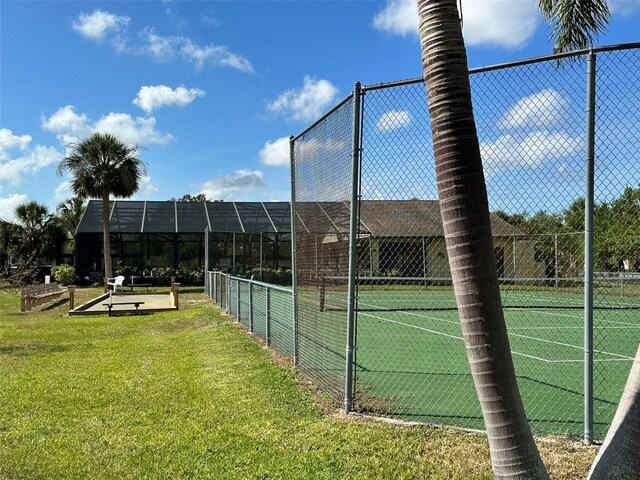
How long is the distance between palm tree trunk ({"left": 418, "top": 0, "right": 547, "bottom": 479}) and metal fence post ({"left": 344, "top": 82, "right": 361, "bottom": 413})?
2583 mm

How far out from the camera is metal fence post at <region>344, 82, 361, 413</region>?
5.63 m

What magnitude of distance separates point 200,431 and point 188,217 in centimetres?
3220

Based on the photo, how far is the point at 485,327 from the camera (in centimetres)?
289

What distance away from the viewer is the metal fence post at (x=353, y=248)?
5.63m

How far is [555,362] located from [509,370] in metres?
6.82

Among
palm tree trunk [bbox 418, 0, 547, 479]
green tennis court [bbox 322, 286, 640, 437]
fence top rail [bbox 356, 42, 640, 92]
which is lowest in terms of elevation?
green tennis court [bbox 322, 286, 640, 437]

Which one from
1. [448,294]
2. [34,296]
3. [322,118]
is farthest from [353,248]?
[448,294]

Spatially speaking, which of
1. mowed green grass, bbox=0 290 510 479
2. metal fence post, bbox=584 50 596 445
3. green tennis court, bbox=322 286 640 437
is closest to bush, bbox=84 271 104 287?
green tennis court, bbox=322 286 640 437

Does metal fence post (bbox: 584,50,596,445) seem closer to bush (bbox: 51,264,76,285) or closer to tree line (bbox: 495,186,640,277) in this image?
tree line (bbox: 495,186,640,277)

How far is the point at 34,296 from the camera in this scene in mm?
19172

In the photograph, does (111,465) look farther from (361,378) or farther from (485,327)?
(361,378)

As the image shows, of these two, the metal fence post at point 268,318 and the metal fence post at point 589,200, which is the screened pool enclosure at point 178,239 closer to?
the metal fence post at point 268,318

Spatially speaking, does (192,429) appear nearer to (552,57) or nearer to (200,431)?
(200,431)

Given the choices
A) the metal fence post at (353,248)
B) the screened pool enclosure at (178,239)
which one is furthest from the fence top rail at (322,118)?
the screened pool enclosure at (178,239)
